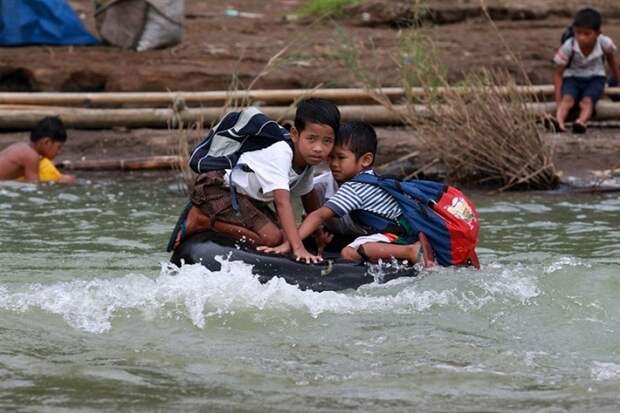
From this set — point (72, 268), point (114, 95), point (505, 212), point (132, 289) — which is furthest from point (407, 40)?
point (132, 289)

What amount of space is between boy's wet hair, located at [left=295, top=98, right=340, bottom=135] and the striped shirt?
32cm

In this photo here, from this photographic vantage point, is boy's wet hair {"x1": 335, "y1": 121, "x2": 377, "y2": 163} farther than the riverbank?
No

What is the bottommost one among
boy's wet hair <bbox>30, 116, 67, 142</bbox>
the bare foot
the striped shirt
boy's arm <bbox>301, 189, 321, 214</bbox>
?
boy's wet hair <bbox>30, 116, 67, 142</bbox>

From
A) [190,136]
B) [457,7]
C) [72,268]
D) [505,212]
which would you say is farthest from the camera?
[457,7]

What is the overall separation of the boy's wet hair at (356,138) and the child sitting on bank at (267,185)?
0.41 ft

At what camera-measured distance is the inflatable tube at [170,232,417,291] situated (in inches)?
269

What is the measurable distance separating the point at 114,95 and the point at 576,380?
7.89 m

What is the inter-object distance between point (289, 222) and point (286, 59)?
21.6 ft

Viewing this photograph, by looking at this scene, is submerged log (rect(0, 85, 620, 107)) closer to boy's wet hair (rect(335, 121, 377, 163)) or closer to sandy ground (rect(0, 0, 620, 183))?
sandy ground (rect(0, 0, 620, 183))

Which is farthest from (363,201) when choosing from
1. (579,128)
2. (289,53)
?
(289,53)

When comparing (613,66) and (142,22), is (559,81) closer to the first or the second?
(613,66)

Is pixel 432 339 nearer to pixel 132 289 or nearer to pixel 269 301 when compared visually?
pixel 269 301

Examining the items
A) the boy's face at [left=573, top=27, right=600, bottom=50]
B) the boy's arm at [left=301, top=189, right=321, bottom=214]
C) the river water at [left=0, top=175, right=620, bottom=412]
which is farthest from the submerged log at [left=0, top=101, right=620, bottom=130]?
the boy's arm at [left=301, top=189, right=321, bottom=214]

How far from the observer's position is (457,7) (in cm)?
1602
